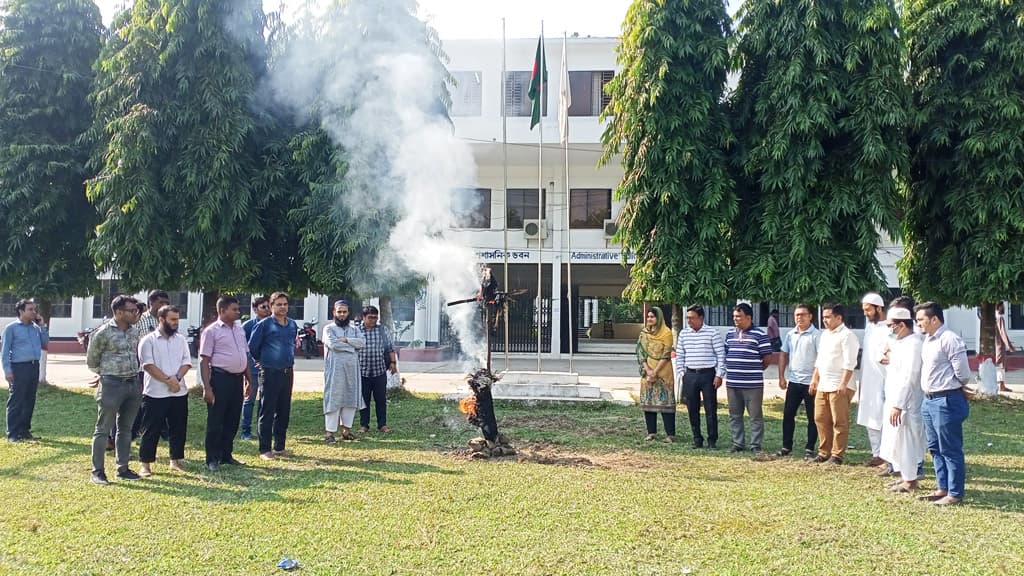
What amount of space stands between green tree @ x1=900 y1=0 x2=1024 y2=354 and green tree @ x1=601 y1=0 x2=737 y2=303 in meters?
3.79

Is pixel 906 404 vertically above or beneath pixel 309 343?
above

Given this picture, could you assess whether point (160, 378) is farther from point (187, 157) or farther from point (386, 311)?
point (386, 311)

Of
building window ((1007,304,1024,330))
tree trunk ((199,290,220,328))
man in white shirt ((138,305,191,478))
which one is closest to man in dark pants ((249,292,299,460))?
man in white shirt ((138,305,191,478))

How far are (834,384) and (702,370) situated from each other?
1.55 metres

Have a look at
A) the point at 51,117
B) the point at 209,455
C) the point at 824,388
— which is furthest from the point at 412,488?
the point at 51,117

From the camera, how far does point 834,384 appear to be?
6.87 meters

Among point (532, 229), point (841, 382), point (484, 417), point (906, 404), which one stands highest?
point (532, 229)

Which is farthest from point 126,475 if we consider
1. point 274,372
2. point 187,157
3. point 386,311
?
point 386,311

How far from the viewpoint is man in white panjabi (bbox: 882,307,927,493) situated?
5906 mm

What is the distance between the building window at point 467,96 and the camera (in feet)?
66.2

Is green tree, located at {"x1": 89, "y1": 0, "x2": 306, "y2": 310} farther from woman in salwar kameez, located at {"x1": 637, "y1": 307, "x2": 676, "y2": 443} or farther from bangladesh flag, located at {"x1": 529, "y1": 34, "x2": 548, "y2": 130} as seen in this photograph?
woman in salwar kameez, located at {"x1": 637, "y1": 307, "x2": 676, "y2": 443}

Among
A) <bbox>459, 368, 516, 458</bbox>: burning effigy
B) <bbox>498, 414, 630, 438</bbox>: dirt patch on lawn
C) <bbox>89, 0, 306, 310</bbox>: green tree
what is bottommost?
<bbox>498, 414, 630, 438</bbox>: dirt patch on lawn

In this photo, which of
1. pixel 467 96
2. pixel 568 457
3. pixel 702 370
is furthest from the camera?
pixel 467 96

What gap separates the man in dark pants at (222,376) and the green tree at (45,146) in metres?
7.46
